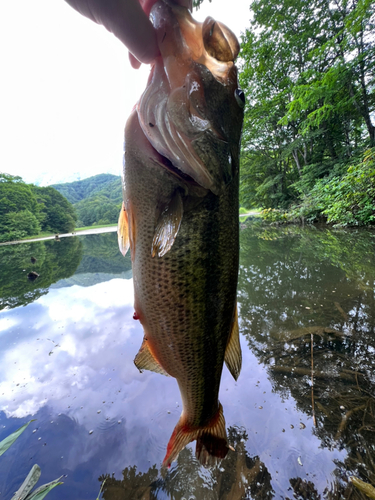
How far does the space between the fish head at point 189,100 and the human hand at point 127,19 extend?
0.05 metres

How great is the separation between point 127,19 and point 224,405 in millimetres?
3222

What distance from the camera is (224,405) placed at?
254 centimetres

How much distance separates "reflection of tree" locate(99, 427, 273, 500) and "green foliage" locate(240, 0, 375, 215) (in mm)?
13568

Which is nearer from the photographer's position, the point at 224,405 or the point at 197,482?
the point at 197,482

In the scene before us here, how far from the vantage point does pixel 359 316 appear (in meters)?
3.79

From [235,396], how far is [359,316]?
104 inches

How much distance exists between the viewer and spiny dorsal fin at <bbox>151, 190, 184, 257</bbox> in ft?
3.61

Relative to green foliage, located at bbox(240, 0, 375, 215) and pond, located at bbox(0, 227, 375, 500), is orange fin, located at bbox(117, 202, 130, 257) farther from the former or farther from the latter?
green foliage, located at bbox(240, 0, 375, 215)

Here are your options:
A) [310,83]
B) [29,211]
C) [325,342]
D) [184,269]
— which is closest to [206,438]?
[184,269]

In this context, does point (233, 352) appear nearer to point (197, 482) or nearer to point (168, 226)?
point (168, 226)

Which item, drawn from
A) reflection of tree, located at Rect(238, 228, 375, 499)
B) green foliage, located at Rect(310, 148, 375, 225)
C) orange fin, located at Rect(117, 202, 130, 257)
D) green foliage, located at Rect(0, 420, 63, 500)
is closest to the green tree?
green foliage, located at Rect(310, 148, 375, 225)

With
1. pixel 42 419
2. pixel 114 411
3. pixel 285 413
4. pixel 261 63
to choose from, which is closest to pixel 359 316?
pixel 285 413

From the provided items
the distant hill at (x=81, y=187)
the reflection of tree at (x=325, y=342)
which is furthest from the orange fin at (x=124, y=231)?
the distant hill at (x=81, y=187)

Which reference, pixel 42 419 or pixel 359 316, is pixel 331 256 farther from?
pixel 42 419
